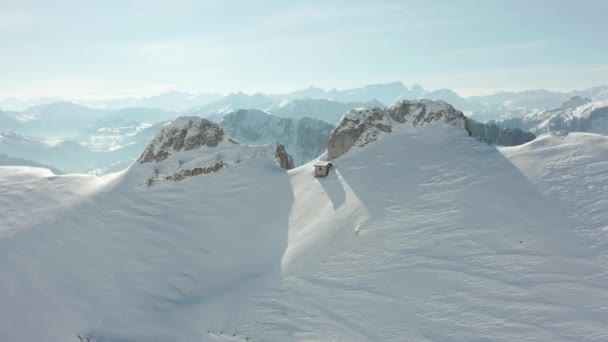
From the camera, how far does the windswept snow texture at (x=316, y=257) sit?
61.3 feet

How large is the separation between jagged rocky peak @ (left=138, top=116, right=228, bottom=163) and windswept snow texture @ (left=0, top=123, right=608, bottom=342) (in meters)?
7.00

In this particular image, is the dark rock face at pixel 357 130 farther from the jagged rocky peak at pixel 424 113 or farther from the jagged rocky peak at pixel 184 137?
the jagged rocky peak at pixel 184 137

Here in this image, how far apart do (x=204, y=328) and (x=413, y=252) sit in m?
14.5

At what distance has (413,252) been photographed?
24.0m

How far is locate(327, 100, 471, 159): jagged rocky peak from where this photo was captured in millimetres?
47675

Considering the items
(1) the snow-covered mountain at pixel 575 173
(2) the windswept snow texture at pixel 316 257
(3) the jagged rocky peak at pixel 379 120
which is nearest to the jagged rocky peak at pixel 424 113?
(3) the jagged rocky peak at pixel 379 120

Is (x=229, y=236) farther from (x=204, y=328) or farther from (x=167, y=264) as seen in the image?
(x=204, y=328)

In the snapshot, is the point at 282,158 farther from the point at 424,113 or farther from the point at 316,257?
the point at 316,257

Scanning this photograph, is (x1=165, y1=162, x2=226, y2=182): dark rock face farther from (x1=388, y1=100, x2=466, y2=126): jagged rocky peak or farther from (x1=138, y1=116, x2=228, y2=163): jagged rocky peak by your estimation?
(x1=388, y1=100, x2=466, y2=126): jagged rocky peak

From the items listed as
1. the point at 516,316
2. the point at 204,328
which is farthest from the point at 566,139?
the point at 204,328

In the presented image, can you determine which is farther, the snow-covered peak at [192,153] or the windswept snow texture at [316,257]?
the snow-covered peak at [192,153]

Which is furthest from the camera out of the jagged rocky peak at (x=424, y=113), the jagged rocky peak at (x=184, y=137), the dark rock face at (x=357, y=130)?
the jagged rocky peak at (x=184, y=137)

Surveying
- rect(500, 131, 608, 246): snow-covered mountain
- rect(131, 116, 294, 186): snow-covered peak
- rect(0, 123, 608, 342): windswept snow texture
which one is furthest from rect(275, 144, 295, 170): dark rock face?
rect(500, 131, 608, 246): snow-covered mountain

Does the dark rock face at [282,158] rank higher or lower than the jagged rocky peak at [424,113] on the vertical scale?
lower
